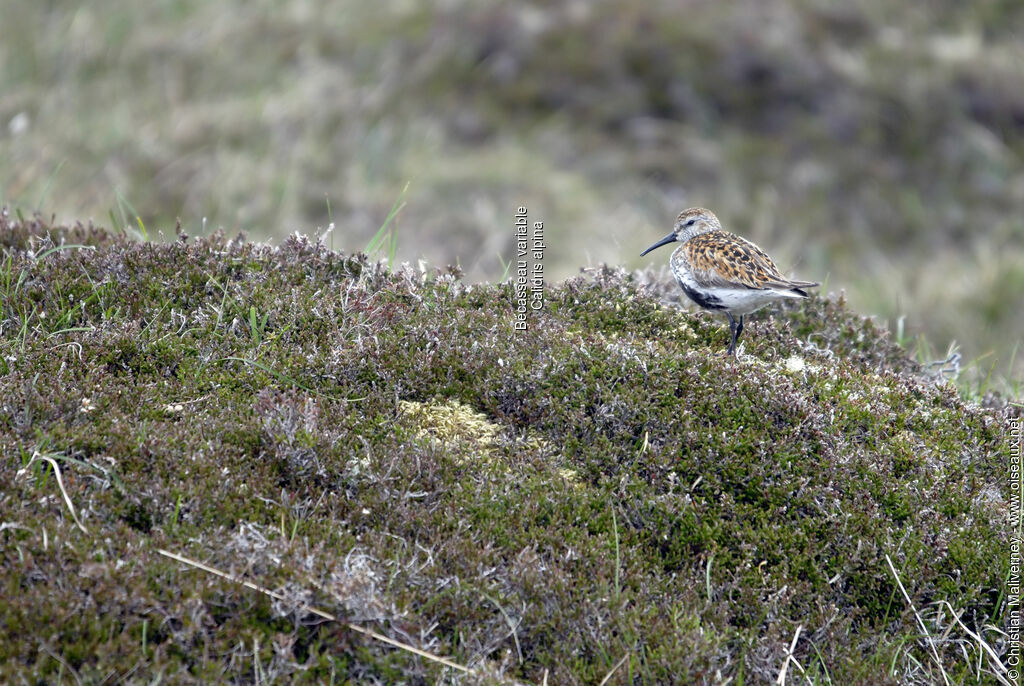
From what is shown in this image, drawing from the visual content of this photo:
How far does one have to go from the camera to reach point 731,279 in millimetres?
6223

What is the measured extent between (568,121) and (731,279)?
371 inches

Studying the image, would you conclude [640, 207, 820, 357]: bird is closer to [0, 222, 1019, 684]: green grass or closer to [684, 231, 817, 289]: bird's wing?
[684, 231, 817, 289]: bird's wing

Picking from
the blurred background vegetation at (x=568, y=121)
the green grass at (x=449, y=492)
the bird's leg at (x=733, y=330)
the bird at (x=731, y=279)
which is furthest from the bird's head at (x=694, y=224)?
the blurred background vegetation at (x=568, y=121)

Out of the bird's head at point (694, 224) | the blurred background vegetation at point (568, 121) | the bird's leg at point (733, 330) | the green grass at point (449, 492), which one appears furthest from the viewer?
the blurred background vegetation at point (568, 121)

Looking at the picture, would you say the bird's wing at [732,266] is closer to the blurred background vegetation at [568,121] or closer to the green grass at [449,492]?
the green grass at [449,492]

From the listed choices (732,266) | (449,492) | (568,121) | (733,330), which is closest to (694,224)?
(732,266)

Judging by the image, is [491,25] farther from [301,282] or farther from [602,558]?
[602,558]

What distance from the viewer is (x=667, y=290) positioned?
7371 millimetres

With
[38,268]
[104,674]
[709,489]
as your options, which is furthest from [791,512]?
[38,268]

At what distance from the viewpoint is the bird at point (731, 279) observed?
6.20 metres

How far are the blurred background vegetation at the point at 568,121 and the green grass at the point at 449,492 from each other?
6182mm

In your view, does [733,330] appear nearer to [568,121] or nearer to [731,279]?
[731,279]

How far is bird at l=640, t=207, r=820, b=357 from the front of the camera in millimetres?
6203

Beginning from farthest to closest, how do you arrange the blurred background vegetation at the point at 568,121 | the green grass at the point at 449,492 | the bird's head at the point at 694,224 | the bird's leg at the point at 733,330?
the blurred background vegetation at the point at 568,121
the bird's head at the point at 694,224
the bird's leg at the point at 733,330
the green grass at the point at 449,492
